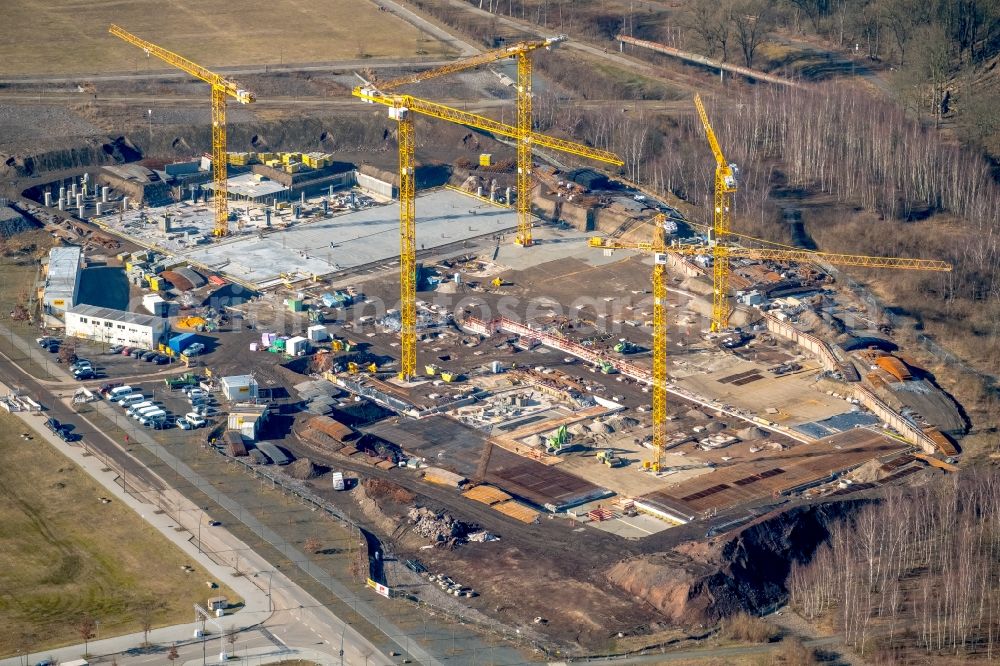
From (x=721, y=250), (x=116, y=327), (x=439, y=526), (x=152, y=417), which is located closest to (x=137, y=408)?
(x=152, y=417)

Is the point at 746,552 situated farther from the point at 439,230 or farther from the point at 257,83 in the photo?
the point at 257,83

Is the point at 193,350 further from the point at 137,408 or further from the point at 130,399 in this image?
the point at 137,408

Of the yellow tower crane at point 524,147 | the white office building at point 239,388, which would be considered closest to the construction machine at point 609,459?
the white office building at point 239,388

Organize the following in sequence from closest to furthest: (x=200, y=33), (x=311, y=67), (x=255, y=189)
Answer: (x=255, y=189), (x=311, y=67), (x=200, y=33)

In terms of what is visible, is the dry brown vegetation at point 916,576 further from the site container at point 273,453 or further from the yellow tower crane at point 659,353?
the site container at point 273,453

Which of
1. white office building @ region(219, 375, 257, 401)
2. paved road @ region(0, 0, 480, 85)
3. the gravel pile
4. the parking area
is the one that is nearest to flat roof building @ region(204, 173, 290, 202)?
paved road @ region(0, 0, 480, 85)

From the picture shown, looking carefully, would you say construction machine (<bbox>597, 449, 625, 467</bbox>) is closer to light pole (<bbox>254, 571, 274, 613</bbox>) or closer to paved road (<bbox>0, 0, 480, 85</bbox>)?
light pole (<bbox>254, 571, 274, 613</bbox>)
